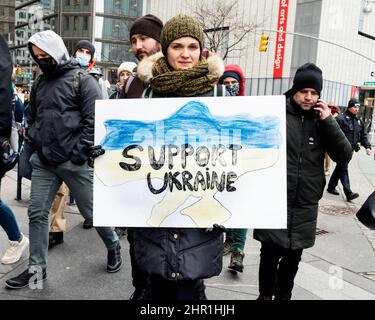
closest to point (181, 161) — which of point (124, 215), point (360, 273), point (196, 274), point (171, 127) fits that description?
point (171, 127)

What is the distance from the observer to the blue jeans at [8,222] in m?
3.74

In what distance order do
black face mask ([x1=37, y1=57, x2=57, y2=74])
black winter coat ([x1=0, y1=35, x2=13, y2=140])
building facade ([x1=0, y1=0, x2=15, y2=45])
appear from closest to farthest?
black winter coat ([x1=0, y1=35, x2=13, y2=140])
black face mask ([x1=37, y1=57, x2=57, y2=74])
building facade ([x1=0, y1=0, x2=15, y2=45])

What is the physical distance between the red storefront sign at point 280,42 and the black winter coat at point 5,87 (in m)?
42.0

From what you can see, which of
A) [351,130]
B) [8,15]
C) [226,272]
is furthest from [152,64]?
[8,15]

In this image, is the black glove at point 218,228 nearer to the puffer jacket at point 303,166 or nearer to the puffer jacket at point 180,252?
the puffer jacket at point 180,252

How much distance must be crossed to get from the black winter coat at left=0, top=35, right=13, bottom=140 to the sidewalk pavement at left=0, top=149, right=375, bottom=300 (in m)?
1.41

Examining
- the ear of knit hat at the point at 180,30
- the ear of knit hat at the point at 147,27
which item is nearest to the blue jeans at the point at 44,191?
the ear of knit hat at the point at 147,27

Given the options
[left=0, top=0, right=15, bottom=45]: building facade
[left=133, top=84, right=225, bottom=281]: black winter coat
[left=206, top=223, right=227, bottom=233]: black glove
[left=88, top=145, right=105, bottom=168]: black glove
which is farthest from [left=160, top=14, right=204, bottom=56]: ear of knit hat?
[left=0, top=0, right=15, bottom=45]: building facade

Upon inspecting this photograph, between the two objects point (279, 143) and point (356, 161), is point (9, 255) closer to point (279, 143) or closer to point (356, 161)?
point (279, 143)

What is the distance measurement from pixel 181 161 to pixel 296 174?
1053 mm

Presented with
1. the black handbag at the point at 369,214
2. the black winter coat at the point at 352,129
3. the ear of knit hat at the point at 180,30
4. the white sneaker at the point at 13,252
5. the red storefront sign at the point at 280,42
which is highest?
the red storefront sign at the point at 280,42

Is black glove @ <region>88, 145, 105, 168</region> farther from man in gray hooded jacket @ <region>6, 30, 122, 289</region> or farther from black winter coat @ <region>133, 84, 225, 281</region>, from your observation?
man in gray hooded jacket @ <region>6, 30, 122, 289</region>

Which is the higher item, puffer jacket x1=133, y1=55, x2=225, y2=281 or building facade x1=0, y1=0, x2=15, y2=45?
building facade x1=0, y1=0, x2=15, y2=45

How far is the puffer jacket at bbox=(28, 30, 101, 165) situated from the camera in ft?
10.8
